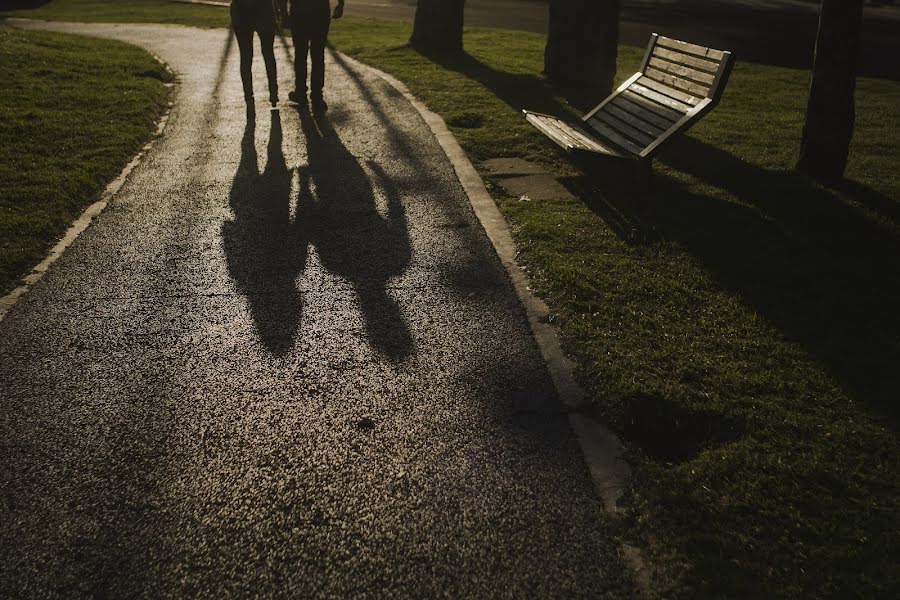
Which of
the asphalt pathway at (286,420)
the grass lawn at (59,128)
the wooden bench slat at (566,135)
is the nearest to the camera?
the asphalt pathway at (286,420)

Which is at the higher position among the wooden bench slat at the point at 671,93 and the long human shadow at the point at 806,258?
the wooden bench slat at the point at 671,93

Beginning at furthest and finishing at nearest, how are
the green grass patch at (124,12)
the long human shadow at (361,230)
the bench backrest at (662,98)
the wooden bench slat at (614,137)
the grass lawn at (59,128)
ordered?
the green grass patch at (124,12) → the wooden bench slat at (614,137) → the bench backrest at (662,98) → the grass lawn at (59,128) → the long human shadow at (361,230)

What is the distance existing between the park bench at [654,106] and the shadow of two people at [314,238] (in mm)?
1724

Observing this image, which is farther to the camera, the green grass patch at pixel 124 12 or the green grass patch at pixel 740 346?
the green grass patch at pixel 124 12

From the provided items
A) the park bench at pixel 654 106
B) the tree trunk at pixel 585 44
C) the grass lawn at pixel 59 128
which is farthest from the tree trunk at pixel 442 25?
the park bench at pixel 654 106

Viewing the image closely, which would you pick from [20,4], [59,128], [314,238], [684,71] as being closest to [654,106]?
[684,71]

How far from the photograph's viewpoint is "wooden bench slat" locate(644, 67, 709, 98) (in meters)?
6.40

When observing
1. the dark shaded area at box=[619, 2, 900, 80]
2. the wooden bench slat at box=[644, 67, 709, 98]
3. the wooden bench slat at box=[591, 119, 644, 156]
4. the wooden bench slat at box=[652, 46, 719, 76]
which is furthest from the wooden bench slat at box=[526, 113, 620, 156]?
the dark shaded area at box=[619, 2, 900, 80]

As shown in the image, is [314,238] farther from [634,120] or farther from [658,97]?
[658,97]

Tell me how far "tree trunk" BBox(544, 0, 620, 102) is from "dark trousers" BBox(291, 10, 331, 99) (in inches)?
134

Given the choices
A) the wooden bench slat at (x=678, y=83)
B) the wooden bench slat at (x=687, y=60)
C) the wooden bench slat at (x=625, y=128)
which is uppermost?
the wooden bench slat at (x=687, y=60)

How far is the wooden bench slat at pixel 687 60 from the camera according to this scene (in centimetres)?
634

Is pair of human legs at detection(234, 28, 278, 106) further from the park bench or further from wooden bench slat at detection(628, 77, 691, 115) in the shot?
wooden bench slat at detection(628, 77, 691, 115)

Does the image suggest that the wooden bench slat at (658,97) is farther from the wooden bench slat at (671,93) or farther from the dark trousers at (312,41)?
the dark trousers at (312,41)
